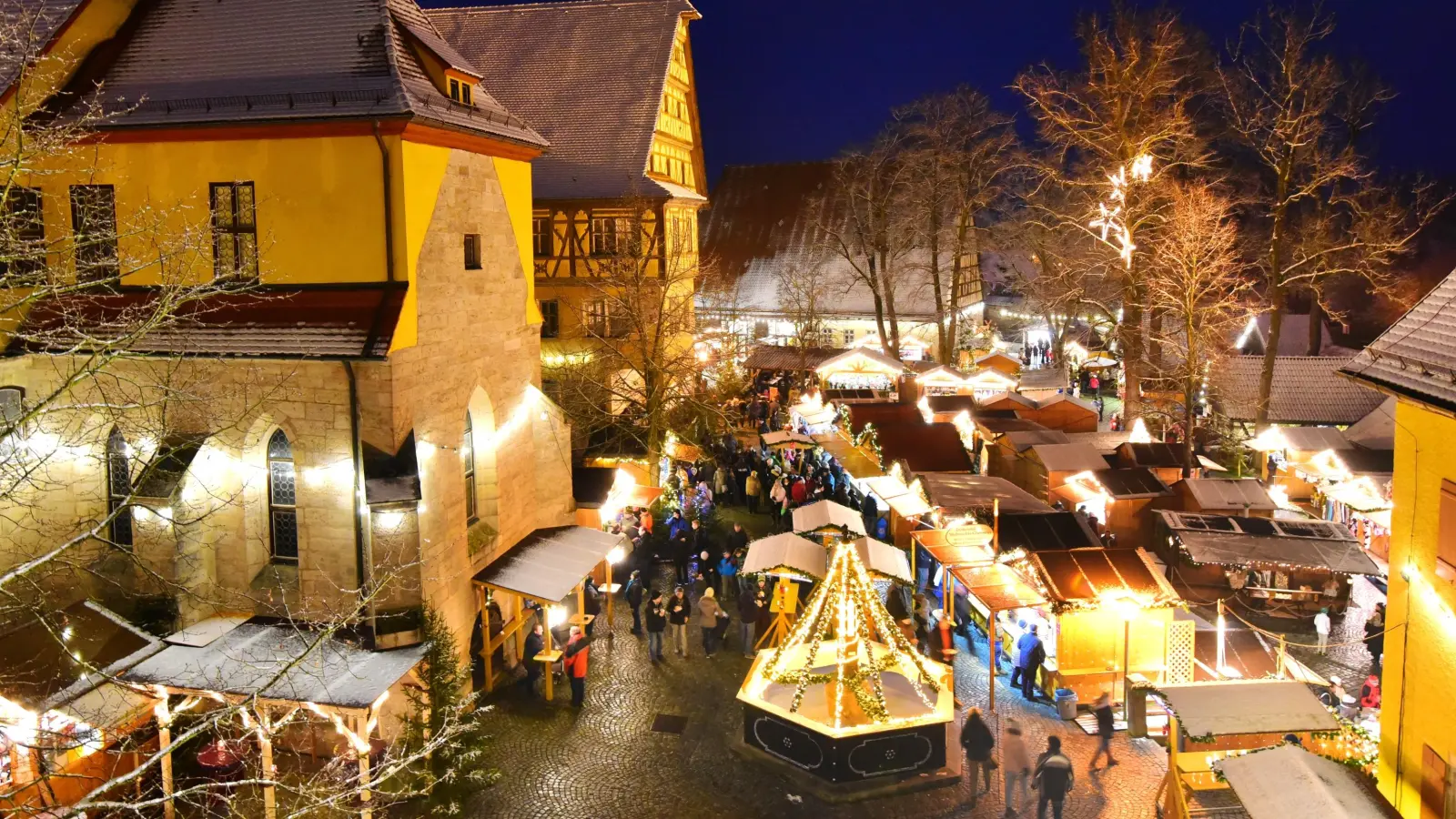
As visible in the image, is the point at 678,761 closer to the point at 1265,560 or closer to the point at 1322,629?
the point at 1265,560

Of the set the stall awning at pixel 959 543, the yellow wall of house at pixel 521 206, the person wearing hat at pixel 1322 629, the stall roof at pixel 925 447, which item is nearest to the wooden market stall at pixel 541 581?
the yellow wall of house at pixel 521 206

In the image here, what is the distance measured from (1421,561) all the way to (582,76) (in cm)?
2789

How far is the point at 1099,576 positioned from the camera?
14.7 m

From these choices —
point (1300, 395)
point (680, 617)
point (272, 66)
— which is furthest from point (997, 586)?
point (1300, 395)

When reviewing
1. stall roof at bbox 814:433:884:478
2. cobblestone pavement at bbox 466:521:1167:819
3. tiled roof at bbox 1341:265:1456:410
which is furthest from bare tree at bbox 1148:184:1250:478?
tiled roof at bbox 1341:265:1456:410

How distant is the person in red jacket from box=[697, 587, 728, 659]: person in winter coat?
2.67 metres

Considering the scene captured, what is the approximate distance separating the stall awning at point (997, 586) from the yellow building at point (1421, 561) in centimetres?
495

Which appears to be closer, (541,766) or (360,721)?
(360,721)

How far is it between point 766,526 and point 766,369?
16809 millimetres

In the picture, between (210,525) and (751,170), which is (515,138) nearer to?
(210,525)

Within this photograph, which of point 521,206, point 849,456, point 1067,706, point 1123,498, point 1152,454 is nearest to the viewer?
point 1067,706

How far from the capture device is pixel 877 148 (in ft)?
136

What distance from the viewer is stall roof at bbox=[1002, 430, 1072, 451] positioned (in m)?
23.0

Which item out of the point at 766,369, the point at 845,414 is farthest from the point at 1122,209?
the point at 766,369
